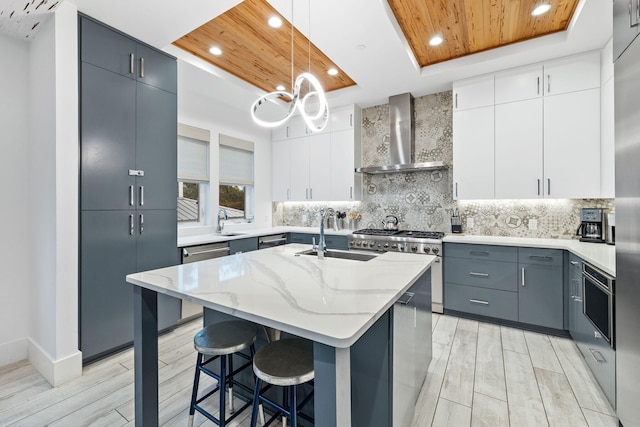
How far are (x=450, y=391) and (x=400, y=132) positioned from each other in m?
3.09

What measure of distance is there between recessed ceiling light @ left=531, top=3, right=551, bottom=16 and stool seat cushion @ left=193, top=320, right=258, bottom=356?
10.8 feet

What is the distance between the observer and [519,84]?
315 cm

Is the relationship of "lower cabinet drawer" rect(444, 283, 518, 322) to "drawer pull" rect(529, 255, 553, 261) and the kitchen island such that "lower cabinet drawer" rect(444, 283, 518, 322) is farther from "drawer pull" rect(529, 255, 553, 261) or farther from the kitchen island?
the kitchen island

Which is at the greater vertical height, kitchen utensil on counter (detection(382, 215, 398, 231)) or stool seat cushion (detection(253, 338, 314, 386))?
kitchen utensil on counter (detection(382, 215, 398, 231))

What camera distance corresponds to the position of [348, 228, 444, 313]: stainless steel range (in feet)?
11.0

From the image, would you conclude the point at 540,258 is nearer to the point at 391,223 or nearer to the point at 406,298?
the point at 391,223

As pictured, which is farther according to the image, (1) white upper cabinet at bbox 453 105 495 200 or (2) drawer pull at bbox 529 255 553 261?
(1) white upper cabinet at bbox 453 105 495 200

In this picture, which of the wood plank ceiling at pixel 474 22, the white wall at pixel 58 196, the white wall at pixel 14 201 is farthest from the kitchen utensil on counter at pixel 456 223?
the white wall at pixel 14 201

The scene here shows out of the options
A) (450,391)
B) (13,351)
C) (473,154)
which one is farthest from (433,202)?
(13,351)

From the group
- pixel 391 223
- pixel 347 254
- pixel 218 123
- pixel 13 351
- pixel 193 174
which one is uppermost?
pixel 218 123

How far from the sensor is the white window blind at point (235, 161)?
14.0 feet

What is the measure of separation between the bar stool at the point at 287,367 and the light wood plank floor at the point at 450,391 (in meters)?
0.61

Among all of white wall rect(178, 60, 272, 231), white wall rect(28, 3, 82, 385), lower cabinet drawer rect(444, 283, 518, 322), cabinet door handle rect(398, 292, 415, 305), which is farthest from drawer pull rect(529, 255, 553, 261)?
white wall rect(28, 3, 82, 385)

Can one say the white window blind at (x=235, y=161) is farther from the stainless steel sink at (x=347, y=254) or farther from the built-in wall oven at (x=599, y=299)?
the built-in wall oven at (x=599, y=299)
